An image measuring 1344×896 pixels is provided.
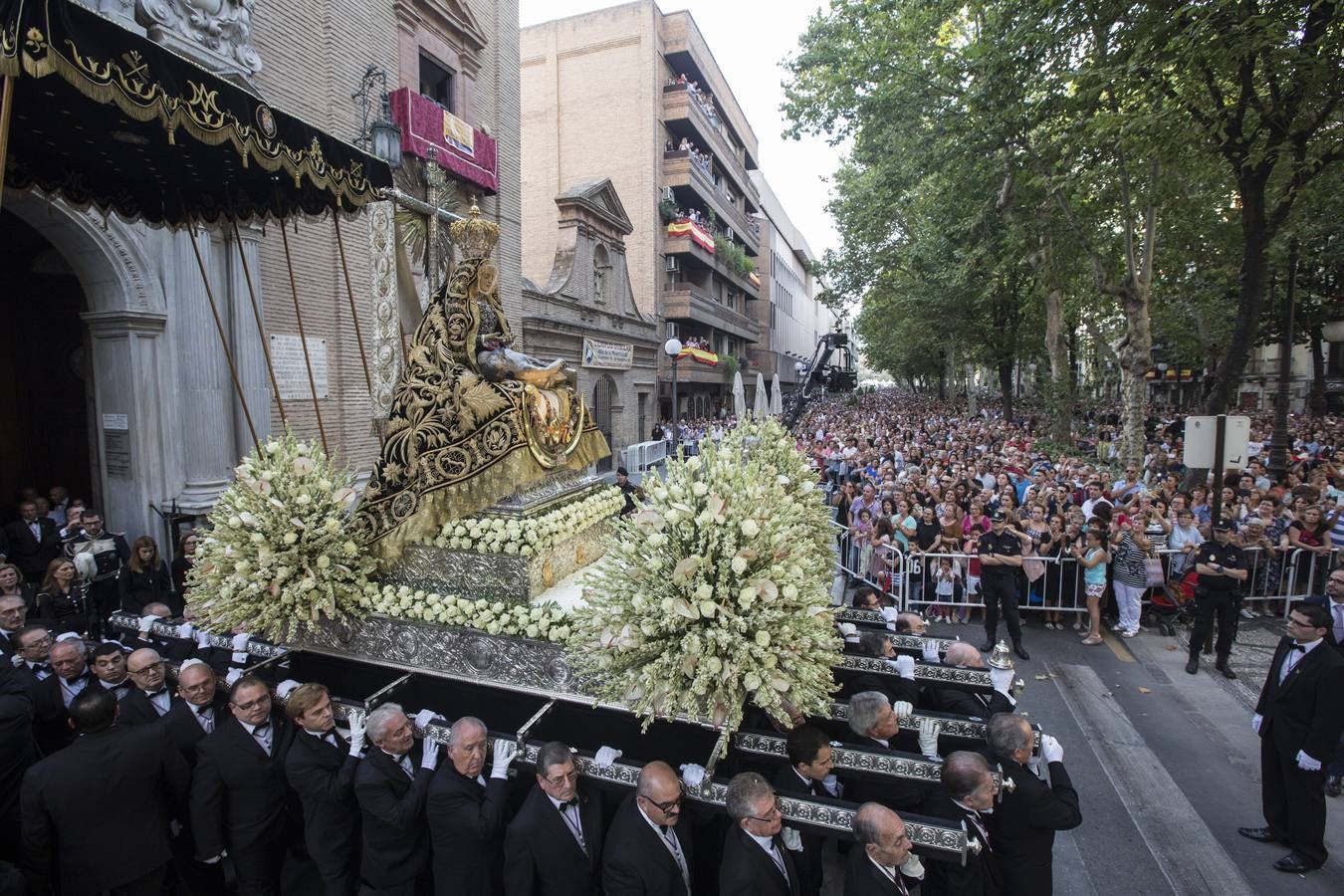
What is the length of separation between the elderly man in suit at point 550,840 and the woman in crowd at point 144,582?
6217 millimetres

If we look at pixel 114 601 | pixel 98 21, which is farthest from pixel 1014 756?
pixel 114 601

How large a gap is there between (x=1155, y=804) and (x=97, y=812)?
7.51 meters

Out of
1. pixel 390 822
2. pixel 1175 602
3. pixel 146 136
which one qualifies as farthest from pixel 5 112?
pixel 1175 602

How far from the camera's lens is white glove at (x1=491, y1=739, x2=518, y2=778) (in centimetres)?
381

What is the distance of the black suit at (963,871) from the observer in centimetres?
339

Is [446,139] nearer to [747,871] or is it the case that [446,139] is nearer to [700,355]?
[747,871]

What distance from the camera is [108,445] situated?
31.0 ft

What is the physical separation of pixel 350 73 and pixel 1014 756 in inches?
625

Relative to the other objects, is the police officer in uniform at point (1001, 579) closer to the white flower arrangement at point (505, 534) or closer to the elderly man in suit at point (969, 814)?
the elderly man in suit at point (969, 814)

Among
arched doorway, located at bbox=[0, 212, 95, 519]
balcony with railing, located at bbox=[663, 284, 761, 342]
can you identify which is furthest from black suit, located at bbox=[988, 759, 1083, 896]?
balcony with railing, located at bbox=[663, 284, 761, 342]

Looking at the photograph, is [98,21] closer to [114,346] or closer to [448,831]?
[448,831]

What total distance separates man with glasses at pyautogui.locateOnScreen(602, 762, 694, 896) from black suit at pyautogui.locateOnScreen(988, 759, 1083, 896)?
1.79 m

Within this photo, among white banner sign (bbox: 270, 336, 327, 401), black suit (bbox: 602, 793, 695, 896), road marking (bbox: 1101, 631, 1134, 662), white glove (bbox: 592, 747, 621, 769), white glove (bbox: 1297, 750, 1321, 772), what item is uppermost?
white banner sign (bbox: 270, 336, 327, 401)

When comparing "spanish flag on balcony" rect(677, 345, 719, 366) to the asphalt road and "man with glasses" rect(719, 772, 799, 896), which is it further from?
"man with glasses" rect(719, 772, 799, 896)
